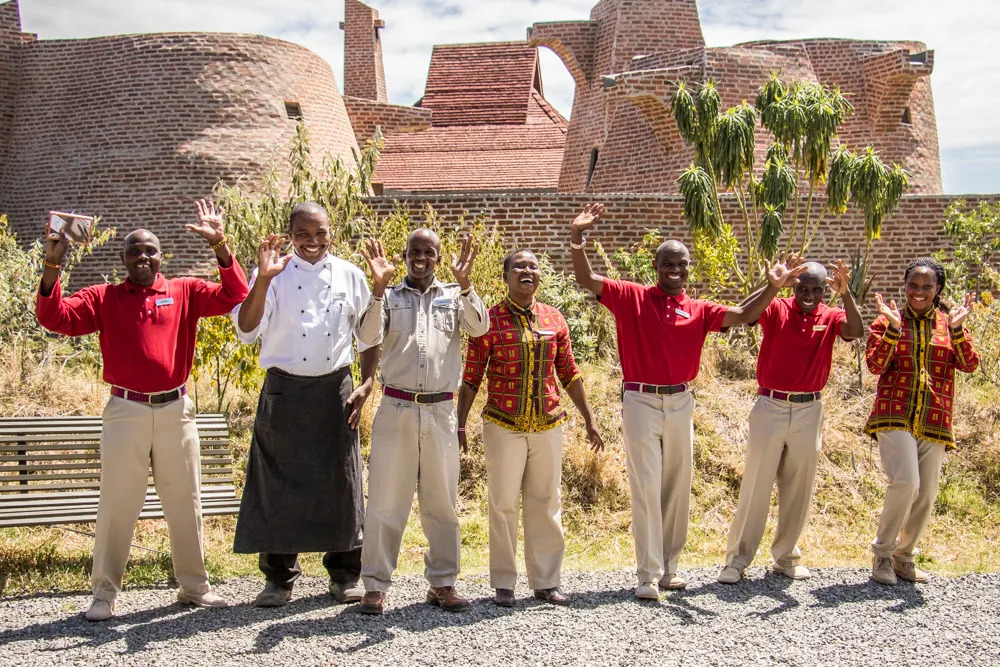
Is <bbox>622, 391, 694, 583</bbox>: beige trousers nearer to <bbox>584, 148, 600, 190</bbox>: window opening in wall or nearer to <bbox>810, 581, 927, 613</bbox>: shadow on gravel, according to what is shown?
<bbox>810, 581, 927, 613</bbox>: shadow on gravel

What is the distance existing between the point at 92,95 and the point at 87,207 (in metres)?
1.75

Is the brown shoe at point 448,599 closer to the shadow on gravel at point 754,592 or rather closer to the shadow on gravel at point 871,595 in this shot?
the shadow on gravel at point 754,592

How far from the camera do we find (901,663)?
4148 millimetres

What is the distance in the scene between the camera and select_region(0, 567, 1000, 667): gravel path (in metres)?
4.12

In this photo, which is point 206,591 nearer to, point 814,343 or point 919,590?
point 814,343

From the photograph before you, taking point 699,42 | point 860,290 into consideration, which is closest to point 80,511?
point 860,290

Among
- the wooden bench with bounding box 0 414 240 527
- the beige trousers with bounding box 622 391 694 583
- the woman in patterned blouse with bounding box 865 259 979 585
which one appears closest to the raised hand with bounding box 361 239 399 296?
the beige trousers with bounding box 622 391 694 583

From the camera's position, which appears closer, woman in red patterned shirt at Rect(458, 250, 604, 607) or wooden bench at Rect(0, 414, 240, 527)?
woman in red patterned shirt at Rect(458, 250, 604, 607)

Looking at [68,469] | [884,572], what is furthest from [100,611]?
[884,572]

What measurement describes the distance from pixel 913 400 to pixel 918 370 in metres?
0.17

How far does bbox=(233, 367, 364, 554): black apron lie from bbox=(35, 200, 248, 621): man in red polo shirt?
0.31 meters

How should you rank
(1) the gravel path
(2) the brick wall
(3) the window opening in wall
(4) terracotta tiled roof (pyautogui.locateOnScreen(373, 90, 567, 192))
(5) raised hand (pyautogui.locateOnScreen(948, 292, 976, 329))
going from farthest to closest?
(4) terracotta tiled roof (pyautogui.locateOnScreen(373, 90, 567, 192))
(3) the window opening in wall
(2) the brick wall
(5) raised hand (pyautogui.locateOnScreen(948, 292, 976, 329))
(1) the gravel path

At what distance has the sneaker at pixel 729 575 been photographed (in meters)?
5.20

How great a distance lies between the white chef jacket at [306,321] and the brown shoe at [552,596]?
1.49m
